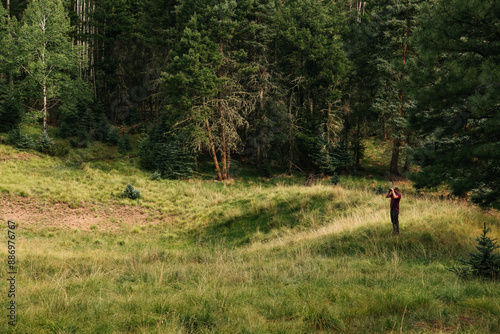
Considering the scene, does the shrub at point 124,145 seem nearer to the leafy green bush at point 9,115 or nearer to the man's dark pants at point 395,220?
the leafy green bush at point 9,115

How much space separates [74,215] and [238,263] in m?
11.8

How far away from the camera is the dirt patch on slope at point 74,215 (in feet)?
47.7

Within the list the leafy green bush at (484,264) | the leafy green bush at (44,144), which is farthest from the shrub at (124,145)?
the leafy green bush at (484,264)

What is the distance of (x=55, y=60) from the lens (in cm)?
2691

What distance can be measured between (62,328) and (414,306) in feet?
15.2

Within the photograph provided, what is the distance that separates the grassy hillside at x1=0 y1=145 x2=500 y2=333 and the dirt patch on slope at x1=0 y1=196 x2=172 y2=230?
0.08 meters

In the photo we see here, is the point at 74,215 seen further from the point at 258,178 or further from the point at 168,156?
the point at 258,178

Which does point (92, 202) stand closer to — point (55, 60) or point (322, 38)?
point (55, 60)

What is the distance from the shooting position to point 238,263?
24.7 ft

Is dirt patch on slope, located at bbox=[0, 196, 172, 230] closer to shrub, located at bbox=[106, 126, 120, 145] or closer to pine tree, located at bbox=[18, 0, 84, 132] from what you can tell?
pine tree, located at bbox=[18, 0, 84, 132]

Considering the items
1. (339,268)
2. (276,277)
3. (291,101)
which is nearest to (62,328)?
(276,277)

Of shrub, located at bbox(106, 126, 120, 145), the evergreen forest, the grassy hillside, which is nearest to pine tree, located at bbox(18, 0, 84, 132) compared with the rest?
the evergreen forest

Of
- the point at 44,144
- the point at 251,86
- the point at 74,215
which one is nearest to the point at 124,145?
the point at 44,144

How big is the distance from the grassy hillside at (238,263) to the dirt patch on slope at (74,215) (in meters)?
0.08
